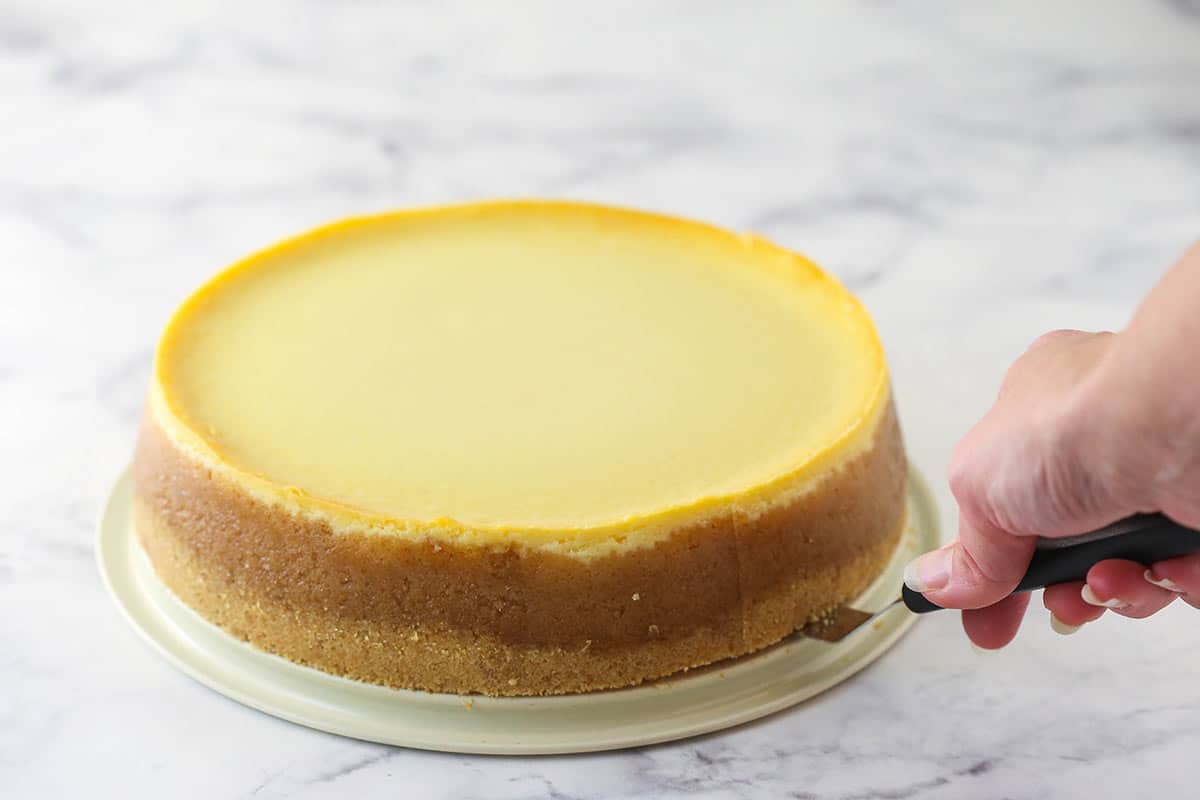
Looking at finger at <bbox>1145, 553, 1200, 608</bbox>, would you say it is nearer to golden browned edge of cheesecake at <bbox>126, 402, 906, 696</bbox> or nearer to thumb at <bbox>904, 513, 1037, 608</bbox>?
thumb at <bbox>904, 513, 1037, 608</bbox>

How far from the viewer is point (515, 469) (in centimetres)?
198

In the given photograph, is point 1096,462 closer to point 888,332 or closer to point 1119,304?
point 888,332

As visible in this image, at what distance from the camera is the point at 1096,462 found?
1422mm

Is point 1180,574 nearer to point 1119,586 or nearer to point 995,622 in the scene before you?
point 1119,586

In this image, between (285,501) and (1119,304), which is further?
(1119,304)

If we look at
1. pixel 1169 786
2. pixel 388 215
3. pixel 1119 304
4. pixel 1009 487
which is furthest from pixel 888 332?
pixel 1009 487

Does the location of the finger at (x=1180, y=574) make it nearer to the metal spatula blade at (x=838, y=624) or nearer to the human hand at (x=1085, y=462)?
the human hand at (x=1085, y=462)

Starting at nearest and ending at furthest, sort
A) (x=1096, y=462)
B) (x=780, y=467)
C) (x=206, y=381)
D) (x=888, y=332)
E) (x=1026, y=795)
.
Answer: (x=1096, y=462)
(x=1026, y=795)
(x=780, y=467)
(x=206, y=381)
(x=888, y=332)

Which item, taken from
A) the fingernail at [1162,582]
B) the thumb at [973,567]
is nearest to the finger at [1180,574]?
the fingernail at [1162,582]

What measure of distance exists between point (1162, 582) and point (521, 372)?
888 millimetres

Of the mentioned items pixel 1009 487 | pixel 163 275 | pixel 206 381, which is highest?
pixel 1009 487

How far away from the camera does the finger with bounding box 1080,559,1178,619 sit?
1.65m

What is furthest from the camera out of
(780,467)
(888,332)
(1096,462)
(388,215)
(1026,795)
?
(888,332)

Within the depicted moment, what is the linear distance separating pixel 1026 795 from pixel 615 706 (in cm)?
48
